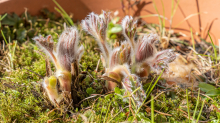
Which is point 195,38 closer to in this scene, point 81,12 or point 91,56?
point 91,56

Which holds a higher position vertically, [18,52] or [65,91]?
[18,52]

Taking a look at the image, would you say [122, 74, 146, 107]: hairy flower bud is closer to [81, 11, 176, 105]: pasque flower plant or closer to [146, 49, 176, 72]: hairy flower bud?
[81, 11, 176, 105]: pasque flower plant

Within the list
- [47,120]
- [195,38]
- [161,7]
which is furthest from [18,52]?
[195,38]

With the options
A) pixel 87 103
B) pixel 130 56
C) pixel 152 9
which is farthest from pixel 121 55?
pixel 152 9

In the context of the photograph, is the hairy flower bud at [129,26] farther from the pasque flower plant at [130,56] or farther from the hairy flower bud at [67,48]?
the hairy flower bud at [67,48]

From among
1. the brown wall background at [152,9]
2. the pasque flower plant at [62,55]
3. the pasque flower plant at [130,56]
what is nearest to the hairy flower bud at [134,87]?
the pasque flower plant at [130,56]

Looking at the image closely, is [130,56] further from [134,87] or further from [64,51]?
[64,51]

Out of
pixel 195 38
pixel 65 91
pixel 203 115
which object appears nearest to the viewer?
pixel 65 91
